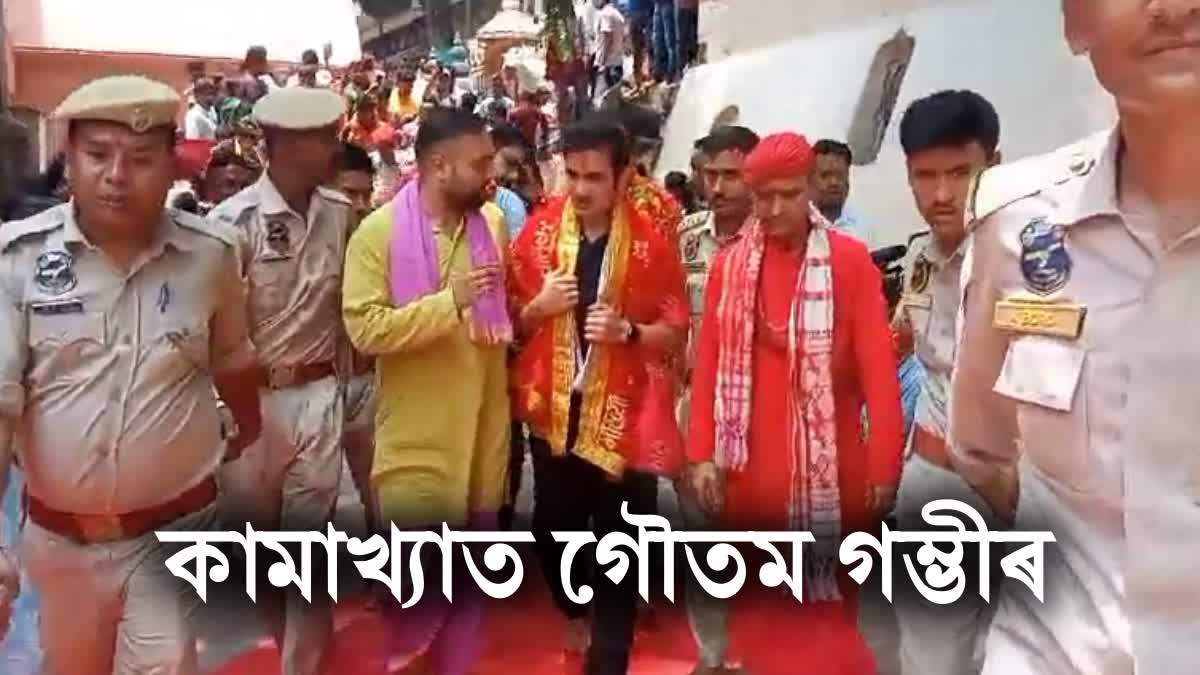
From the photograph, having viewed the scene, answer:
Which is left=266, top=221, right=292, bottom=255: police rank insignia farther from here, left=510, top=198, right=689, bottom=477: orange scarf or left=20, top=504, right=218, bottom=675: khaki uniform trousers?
left=20, top=504, right=218, bottom=675: khaki uniform trousers

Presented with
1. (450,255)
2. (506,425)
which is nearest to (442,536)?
(506,425)

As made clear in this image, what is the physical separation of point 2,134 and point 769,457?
2.66m

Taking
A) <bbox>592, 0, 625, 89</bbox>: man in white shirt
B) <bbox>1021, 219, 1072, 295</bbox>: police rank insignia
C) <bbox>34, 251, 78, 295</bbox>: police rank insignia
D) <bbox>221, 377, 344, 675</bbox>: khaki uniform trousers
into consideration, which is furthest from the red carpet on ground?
<bbox>592, 0, 625, 89</bbox>: man in white shirt

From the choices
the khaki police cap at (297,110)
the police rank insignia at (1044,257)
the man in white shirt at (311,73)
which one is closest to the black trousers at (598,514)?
the khaki police cap at (297,110)

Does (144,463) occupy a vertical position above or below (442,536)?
above

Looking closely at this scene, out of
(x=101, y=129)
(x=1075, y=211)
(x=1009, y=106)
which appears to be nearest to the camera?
(x=1075, y=211)

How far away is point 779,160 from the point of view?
3.28 meters

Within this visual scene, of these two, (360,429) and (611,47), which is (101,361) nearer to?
(360,429)

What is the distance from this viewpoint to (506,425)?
11.7 feet

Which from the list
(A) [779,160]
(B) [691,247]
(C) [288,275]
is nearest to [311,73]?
(B) [691,247]

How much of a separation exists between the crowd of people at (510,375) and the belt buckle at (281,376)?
0.01m

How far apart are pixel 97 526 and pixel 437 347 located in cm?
93

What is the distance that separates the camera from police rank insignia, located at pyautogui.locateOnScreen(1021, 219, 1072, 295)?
1.63 metres

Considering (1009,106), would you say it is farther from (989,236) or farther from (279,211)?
(989,236)
